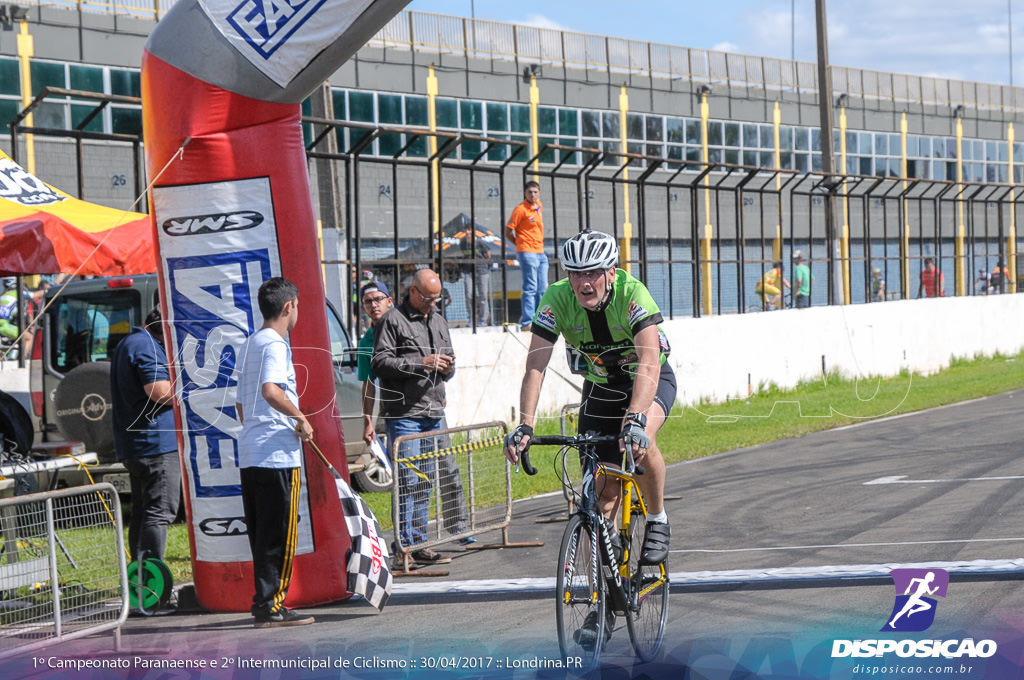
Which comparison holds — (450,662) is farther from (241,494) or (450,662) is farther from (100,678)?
(241,494)

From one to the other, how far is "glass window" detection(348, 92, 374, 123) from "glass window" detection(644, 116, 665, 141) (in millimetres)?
14501

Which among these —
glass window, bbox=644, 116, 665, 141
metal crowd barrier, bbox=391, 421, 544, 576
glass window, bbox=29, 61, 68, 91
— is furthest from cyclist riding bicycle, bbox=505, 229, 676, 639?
glass window, bbox=644, 116, 665, 141

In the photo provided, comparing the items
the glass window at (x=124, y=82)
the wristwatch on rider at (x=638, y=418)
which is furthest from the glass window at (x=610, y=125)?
the wristwatch on rider at (x=638, y=418)

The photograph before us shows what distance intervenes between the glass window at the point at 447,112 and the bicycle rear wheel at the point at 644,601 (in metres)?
39.5

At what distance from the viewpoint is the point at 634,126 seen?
52.9 metres

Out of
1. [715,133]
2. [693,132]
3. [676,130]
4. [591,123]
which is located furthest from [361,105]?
[715,133]

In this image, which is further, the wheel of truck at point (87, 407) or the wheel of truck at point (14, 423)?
the wheel of truck at point (87, 407)

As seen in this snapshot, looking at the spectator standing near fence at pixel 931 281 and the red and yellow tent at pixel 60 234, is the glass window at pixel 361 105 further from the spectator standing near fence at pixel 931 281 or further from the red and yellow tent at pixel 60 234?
the red and yellow tent at pixel 60 234

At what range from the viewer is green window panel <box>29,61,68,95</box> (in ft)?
116

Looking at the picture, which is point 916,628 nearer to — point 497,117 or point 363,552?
point 363,552

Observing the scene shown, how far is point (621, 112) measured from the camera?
51938mm

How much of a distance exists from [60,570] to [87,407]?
3963 mm

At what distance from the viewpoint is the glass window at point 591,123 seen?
5075 cm

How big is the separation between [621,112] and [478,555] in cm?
4334
